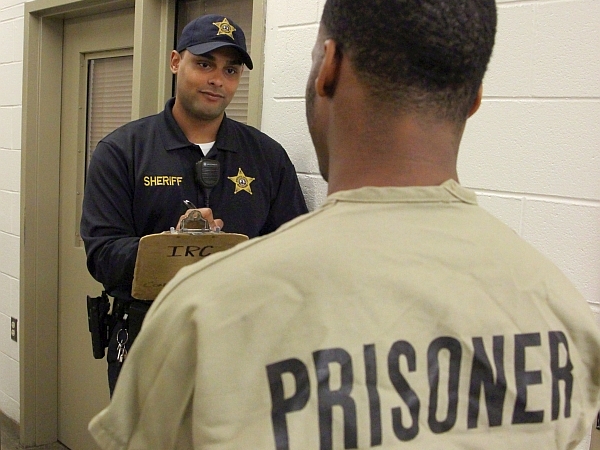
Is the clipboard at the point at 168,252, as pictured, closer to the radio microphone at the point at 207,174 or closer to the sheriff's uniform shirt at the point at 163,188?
the sheriff's uniform shirt at the point at 163,188

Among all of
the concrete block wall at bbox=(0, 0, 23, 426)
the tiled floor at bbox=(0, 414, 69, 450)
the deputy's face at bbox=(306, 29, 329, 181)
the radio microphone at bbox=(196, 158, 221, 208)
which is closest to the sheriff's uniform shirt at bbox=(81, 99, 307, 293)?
the radio microphone at bbox=(196, 158, 221, 208)

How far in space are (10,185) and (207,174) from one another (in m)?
1.82

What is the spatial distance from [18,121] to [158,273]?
1970mm

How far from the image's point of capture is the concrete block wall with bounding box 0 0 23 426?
3.13 m

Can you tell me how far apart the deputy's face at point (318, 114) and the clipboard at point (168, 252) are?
722mm

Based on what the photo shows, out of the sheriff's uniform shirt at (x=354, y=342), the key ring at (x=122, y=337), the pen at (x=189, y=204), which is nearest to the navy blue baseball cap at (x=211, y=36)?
the pen at (x=189, y=204)

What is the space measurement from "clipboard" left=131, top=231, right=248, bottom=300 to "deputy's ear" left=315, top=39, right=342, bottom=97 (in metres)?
0.78

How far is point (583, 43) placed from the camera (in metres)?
1.40

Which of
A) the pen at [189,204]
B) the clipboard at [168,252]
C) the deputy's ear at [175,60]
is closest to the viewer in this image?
A: the clipboard at [168,252]

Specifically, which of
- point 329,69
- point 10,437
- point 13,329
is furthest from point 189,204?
point 10,437

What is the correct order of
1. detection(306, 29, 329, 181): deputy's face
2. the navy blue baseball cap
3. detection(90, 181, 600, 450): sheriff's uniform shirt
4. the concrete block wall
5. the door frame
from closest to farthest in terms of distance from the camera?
detection(90, 181, 600, 450): sheriff's uniform shirt → detection(306, 29, 329, 181): deputy's face → the navy blue baseball cap → the door frame → the concrete block wall

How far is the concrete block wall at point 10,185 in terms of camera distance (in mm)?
3133

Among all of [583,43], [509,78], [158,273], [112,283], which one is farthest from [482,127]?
[112,283]

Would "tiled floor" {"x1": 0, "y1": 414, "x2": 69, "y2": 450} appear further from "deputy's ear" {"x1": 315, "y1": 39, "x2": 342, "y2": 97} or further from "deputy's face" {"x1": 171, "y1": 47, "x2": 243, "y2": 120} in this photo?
"deputy's ear" {"x1": 315, "y1": 39, "x2": 342, "y2": 97}
